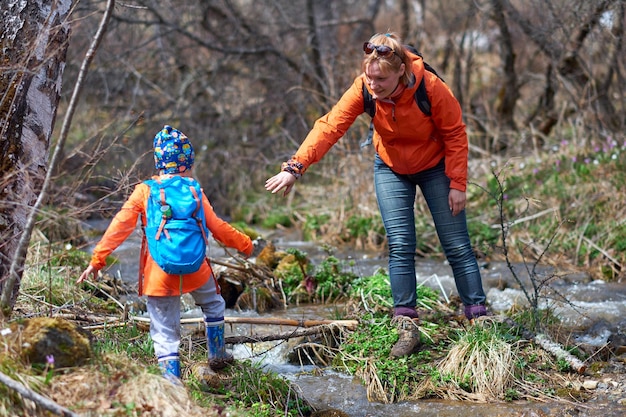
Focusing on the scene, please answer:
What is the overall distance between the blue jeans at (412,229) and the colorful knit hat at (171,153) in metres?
1.40

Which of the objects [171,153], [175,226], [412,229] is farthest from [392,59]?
[175,226]

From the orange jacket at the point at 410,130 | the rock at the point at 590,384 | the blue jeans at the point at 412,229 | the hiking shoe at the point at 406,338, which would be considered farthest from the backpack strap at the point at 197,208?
the rock at the point at 590,384

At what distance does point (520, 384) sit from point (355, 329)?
1161 mm

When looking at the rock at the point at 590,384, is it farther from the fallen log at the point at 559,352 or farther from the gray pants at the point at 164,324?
the gray pants at the point at 164,324

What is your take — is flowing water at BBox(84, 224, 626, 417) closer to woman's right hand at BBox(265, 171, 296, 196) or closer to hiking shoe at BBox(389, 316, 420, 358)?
hiking shoe at BBox(389, 316, 420, 358)

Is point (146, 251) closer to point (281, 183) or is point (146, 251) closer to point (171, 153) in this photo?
point (171, 153)

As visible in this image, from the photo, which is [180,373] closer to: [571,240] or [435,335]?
[435,335]

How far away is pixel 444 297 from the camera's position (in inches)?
235

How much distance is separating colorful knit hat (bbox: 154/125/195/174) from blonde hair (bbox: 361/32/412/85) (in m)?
1.15

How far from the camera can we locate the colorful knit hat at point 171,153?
12.8ft

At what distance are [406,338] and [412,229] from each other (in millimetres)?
679

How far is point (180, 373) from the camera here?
3904 millimetres

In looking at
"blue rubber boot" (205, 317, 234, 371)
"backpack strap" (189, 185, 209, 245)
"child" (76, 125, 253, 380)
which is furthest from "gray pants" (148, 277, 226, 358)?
"backpack strap" (189, 185, 209, 245)

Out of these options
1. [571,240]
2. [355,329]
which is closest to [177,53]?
[571,240]
